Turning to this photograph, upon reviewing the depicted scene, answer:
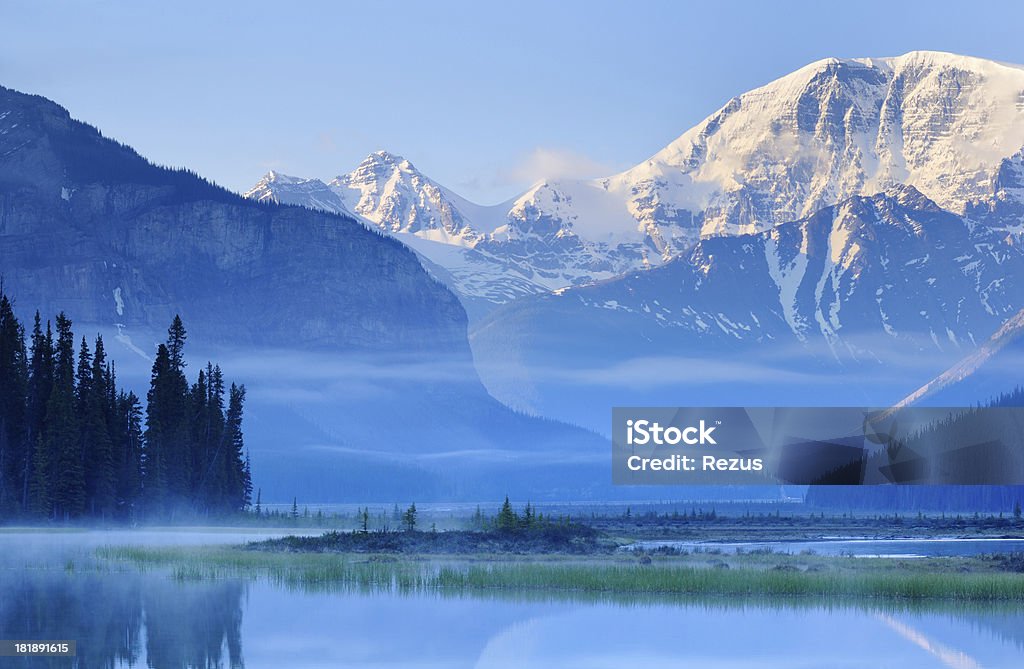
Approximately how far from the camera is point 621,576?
88625mm

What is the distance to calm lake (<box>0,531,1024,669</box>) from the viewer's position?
6391cm

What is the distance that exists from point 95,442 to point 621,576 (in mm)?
63245

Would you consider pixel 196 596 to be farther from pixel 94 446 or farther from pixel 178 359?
pixel 178 359

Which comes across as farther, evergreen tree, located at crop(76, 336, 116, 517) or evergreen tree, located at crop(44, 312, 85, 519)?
evergreen tree, located at crop(76, 336, 116, 517)

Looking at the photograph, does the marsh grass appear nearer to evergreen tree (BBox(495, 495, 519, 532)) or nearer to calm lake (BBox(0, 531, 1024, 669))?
calm lake (BBox(0, 531, 1024, 669))

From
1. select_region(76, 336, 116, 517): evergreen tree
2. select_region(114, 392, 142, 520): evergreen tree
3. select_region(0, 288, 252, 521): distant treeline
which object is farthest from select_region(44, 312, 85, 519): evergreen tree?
select_region(114, 392, 142, 520): evergreen tree

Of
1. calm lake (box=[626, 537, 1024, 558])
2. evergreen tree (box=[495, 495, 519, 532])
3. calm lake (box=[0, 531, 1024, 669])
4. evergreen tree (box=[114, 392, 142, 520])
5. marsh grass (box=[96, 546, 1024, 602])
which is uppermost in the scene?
evergreen tree (box=[114, 392, 142, 520])

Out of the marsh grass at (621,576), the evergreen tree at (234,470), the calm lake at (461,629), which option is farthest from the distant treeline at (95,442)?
the calm lake at (461,629)

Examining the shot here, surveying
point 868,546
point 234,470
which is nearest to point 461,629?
point 868,546

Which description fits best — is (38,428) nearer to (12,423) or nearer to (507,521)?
(12,423)

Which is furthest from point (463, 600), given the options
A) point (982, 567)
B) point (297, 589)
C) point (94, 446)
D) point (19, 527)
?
point (94, 446)

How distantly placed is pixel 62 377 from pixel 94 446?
19.2 ft

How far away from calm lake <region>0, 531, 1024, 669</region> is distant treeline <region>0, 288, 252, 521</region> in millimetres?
47076

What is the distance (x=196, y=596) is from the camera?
80.2 m
